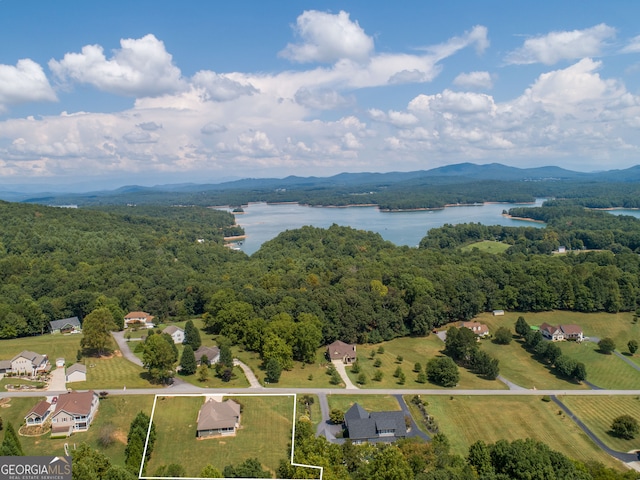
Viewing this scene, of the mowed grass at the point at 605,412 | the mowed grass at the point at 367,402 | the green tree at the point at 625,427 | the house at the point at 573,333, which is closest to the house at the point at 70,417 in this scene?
the mowed grass at the point at 367,402

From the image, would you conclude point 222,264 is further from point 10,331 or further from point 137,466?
point 137,466

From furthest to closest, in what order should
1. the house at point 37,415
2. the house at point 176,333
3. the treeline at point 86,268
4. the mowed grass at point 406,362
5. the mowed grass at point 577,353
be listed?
the treeline at point 86,268 → the house at point 176,333 → the mowed grass at point 577,353 → the mowed grass at point 406,362 → the house at point 37,415

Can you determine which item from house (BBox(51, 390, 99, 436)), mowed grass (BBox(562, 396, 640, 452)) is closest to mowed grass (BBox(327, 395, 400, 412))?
mowed grass (BBox(562, 396, 640, 452))

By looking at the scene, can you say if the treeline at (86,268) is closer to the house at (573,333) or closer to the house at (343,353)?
the house at (343,353)

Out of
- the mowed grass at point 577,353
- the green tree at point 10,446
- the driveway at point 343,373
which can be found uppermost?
the green tree at point 10,446

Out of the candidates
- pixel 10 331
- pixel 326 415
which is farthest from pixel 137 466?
pixel 10 331

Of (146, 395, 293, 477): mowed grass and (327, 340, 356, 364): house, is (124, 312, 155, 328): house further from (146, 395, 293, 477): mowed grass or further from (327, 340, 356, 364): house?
(146, 395, 293, 477): mowed grass
